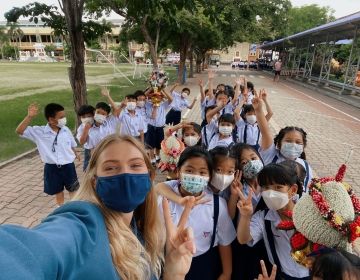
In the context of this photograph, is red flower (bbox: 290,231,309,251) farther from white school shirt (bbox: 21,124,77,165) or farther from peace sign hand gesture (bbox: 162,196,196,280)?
white school shirt (bbox: 21,124,77,165)

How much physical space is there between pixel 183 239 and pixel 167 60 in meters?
58.0

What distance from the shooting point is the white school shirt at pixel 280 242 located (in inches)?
86.2

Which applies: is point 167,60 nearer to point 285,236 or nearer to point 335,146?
point 335,146

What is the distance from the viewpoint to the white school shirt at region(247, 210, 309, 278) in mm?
2189

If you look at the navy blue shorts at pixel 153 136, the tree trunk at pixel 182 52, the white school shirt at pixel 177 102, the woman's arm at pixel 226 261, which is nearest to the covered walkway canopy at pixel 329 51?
the tree trunk at pixel 182 52

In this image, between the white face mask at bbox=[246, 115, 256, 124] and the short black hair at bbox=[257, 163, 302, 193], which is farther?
the white face mask at bbox=[246, 115, 256, 124]

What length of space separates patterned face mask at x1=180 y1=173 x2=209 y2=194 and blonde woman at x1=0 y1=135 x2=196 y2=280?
593mm

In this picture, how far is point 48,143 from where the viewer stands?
4.09 metres

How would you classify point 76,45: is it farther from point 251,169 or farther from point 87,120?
point 251,169

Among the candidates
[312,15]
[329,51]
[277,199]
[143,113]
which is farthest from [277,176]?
[312,15]

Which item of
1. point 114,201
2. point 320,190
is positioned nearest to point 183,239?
point 114,201

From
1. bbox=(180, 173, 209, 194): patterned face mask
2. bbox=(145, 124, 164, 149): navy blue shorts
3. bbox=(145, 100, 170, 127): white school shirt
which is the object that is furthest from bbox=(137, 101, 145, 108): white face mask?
bbox=(180, 173, 209, 194): patterned face mask

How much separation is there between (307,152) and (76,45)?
20.0ft

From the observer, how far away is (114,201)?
1396mm
